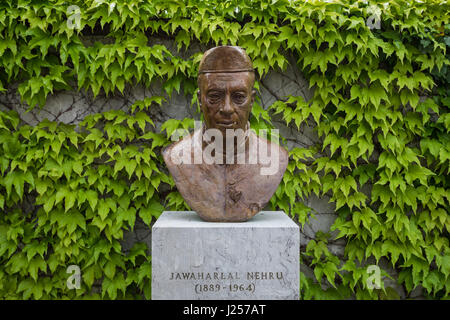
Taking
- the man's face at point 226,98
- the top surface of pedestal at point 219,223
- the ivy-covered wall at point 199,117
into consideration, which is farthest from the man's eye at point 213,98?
the ivy-covered wall at point 199,117

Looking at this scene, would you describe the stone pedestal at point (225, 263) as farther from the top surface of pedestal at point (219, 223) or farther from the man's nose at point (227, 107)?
the man's nose at point (227, 107)

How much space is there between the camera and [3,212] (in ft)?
10.4

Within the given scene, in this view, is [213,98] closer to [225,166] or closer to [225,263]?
[225,166]

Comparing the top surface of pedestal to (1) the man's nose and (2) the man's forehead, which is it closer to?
(1) the man's nose

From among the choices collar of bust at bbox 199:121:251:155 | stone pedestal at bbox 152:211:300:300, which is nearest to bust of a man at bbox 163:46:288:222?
collar of bust at bbox 199:121:251:155

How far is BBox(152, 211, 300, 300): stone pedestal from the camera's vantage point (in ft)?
7.04

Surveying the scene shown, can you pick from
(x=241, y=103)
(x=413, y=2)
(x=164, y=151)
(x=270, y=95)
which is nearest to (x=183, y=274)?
(x=164, y=151)

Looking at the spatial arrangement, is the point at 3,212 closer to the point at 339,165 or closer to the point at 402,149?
the point at 339,165

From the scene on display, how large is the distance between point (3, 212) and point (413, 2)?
3721 mm

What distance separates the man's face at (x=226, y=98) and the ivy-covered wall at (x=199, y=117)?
100 cm

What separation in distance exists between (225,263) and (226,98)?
897mm

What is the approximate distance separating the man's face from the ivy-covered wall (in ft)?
3.28

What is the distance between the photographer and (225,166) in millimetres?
2369

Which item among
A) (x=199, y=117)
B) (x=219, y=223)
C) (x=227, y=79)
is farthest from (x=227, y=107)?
(x=199, y=117)
